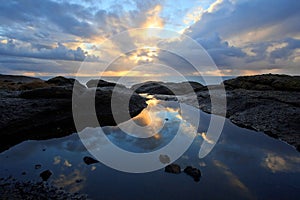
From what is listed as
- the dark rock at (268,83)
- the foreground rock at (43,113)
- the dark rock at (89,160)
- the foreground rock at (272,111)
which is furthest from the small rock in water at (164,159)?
the dark rock at (268,83)

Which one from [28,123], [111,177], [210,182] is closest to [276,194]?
[210,182]

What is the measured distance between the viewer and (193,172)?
30.0ft

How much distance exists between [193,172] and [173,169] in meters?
0.94

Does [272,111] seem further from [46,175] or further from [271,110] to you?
[46,175]

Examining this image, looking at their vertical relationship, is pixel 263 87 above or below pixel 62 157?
above

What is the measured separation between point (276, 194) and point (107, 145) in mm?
9256

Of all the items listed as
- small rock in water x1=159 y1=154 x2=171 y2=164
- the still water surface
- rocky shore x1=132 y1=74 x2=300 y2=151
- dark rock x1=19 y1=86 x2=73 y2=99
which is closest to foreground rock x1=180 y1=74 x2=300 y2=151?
rocky shore x1=132 y1=74 x2=300 y2=151

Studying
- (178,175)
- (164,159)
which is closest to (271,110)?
(164,159)

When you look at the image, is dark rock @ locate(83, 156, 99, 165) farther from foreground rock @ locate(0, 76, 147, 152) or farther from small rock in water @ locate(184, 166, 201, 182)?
foreground rock @ locate(0, 76, 147, 152)

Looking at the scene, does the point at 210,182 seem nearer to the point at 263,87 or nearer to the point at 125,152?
the point at 125,152

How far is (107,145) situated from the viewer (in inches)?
506

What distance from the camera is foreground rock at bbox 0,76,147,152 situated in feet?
48.6

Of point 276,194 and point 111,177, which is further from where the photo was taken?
point 111,177

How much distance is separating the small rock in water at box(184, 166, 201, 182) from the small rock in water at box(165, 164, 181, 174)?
0.38m
